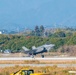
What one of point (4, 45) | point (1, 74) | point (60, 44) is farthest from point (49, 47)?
point (1, 74)

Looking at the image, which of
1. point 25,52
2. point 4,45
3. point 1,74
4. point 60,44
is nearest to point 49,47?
point 25,52

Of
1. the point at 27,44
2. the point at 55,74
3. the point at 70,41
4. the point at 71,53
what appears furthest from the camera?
the point at 27,44

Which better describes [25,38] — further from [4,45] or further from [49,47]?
[49,47]

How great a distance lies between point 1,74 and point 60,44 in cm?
5026

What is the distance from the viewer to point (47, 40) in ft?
309

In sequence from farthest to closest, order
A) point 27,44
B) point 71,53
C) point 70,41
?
1. point 27,44
2. point 70,41
3. point 71,53

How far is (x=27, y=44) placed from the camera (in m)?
92.6

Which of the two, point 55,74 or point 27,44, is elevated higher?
point 27,44

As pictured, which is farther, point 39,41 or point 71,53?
point 39,41

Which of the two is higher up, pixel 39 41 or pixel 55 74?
pixel 39 41

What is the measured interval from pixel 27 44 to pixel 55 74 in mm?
54442

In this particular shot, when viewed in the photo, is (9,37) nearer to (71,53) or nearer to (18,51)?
(18,51)

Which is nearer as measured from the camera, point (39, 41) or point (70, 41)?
point (70, 41)

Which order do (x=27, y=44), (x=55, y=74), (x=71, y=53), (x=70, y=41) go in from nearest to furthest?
(x=55, y=74) → (x=71, y=53) → (x=70, y=41) → (x=27, y=44)
